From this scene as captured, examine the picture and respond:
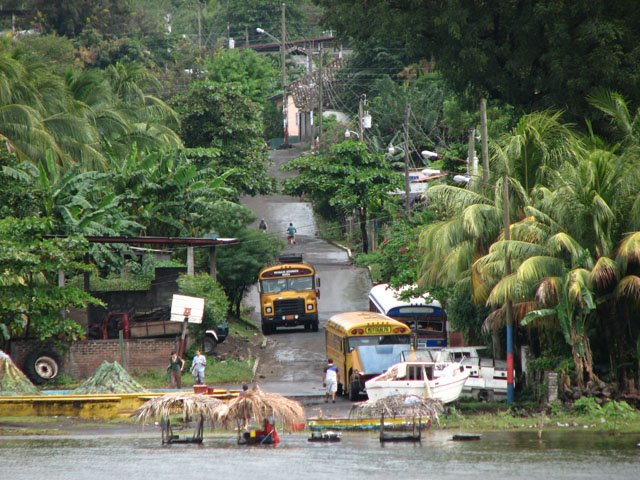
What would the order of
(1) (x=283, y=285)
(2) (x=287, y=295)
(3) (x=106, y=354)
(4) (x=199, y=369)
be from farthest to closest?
(1) (x=283, y=285)
(2) (x=287, y=295)
(3) (x=106, y=354)
(4) (x=199, y=369)

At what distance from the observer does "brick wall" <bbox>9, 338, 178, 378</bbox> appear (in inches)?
1377

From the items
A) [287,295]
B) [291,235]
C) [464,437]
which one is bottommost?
[464,437]

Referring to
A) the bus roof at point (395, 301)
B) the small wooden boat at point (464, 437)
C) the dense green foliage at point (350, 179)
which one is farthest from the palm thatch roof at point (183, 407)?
the dense green foliage at point (350, 179)

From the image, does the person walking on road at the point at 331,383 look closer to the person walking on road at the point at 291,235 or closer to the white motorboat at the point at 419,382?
the white motorboat at the point at 419,382

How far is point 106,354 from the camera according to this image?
35188 mm

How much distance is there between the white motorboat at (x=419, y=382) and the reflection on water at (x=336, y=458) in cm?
218

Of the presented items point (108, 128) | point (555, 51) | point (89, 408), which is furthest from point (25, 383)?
point (108, 128)

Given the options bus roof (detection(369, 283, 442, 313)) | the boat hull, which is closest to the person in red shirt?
the boat hull

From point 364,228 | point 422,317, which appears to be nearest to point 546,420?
point 422,317

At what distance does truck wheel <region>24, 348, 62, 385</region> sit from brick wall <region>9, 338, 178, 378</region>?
180 millimetres

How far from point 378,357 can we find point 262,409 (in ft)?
28.4

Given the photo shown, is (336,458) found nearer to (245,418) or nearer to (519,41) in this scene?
(245,418)

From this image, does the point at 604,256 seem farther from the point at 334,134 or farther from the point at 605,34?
the point at 334,134

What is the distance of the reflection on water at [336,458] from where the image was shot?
21.5 metres
